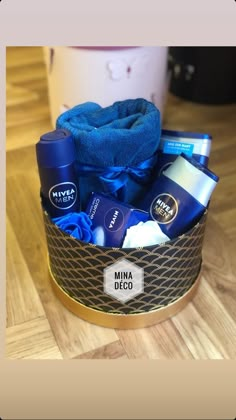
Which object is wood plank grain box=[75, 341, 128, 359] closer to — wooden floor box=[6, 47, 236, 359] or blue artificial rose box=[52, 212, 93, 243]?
wooden floor box=[6, 47, 236, 359]

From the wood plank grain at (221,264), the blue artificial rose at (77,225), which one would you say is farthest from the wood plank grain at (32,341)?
the wood plank grain at (221,264)

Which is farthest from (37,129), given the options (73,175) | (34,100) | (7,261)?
(73,175)

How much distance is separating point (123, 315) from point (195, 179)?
22 cm

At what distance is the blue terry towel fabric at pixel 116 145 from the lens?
0.65m

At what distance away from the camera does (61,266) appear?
688 mm


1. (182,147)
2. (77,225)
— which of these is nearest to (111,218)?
(77,225)

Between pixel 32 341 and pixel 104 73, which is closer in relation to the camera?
pixel 32 341

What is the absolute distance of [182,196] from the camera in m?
0.65

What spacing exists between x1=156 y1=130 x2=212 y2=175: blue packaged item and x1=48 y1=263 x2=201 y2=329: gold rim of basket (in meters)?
0.19

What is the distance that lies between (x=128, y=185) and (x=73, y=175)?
96 mm

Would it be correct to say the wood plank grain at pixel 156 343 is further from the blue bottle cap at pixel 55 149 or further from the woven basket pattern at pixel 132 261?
the blue bottle cap at pixel 55 149

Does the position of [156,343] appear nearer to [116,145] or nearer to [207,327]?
[207,327]

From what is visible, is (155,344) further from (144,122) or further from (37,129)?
(37,129)

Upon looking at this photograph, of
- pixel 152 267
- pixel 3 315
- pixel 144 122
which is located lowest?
pixel 3 315
